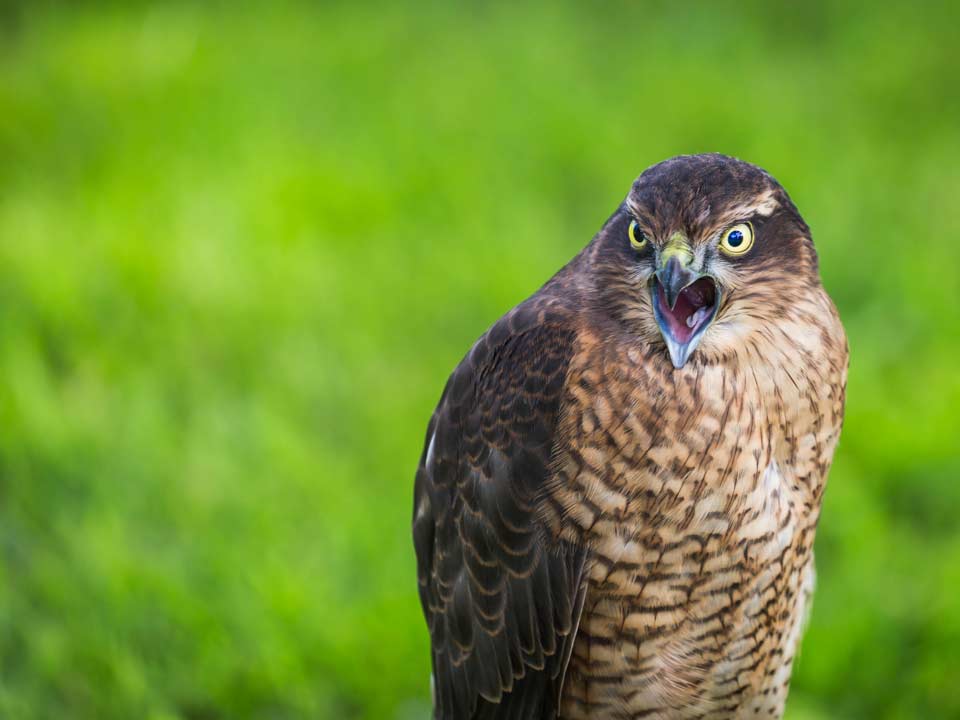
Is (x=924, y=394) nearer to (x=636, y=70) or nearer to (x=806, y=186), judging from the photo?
(x=806, y=186)

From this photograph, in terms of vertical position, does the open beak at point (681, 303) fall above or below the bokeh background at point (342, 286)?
below

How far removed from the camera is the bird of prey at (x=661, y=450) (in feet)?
8.06

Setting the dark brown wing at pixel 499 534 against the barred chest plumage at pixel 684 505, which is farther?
the dark brown wing at pixel 499 534

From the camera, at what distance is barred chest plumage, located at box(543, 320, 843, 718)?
246 cm

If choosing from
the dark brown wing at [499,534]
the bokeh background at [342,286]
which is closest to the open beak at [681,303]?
the dark brown wing at [499,534]

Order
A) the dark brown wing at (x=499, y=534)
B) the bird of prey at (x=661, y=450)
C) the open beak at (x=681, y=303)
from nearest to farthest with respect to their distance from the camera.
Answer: the open beak at (x=681, y=303)
the bird of prey at (x=661, y=450)
the dark brown wing at (x=499, y=534)

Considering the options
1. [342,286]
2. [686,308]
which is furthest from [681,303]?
[342,286]

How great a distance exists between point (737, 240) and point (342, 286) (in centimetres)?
341

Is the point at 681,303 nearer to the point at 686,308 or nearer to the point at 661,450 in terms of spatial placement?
the point at 686,308

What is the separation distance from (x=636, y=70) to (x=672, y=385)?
16.9 ft

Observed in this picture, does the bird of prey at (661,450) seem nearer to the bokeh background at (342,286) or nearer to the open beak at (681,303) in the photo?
the open beak at (681,303)

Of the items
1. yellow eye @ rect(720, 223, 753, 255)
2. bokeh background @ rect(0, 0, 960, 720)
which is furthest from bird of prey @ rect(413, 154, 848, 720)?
bokeh background @ rect(0, 0, 960, 720)

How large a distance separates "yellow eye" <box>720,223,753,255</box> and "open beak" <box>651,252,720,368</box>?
7 cm

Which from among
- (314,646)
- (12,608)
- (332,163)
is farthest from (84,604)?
(332,163)
